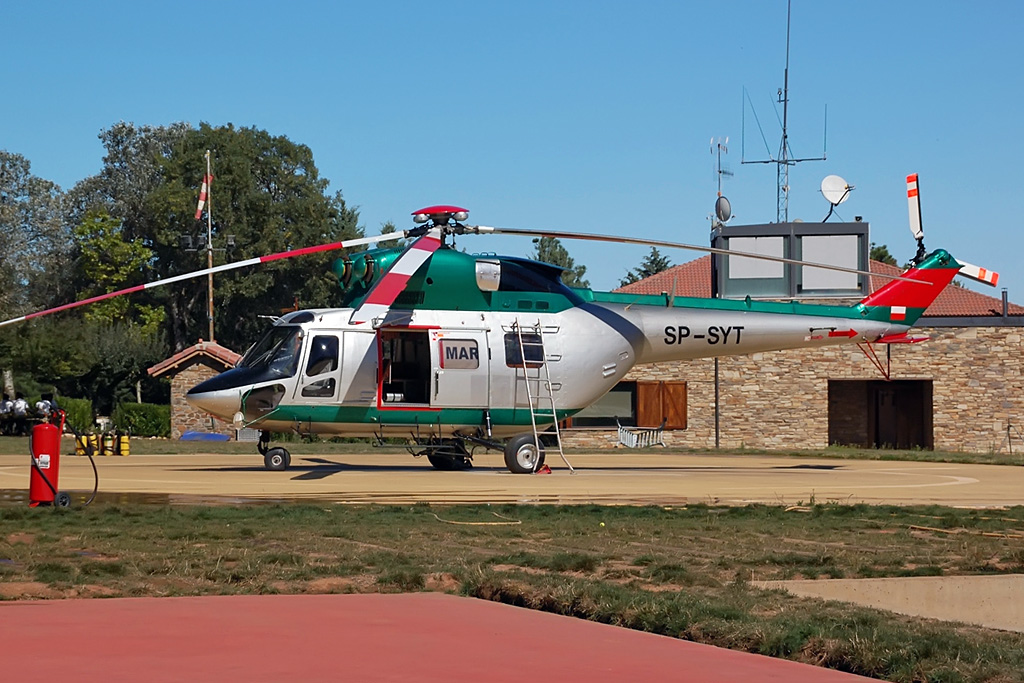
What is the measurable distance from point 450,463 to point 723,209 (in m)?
27.3

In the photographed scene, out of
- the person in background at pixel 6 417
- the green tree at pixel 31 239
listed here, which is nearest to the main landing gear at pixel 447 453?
the person in background at pixel 6 417

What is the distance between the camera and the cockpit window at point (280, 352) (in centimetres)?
2172

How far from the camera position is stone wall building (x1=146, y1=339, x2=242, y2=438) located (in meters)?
46.3

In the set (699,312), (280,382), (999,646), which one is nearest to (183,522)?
(999,646)

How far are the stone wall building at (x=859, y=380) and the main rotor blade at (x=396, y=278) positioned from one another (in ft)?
73.7

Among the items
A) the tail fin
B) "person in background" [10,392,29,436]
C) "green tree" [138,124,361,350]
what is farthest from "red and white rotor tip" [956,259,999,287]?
"green tree" [138,124,361,350]

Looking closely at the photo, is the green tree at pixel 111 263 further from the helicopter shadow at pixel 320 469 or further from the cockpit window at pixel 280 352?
the cockpit window at pixel 280 352

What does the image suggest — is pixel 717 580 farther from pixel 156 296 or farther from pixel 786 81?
pixel 156 296

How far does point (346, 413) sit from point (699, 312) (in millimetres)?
7217

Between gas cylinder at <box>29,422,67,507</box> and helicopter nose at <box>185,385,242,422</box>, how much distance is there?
7.96 meters

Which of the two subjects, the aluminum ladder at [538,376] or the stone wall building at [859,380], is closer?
the aluminum ladder at [538,376]

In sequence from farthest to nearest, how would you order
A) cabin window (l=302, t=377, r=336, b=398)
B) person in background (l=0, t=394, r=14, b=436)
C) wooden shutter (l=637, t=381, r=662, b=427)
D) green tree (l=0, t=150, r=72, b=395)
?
green tree (l=0, t=150, r=72, b=395)
person in background (l=0, t=394, r=14, b=436)
wooden shutter (l=637, t=381, r=662, b=427)
cabin window (l=302, t=377, r=336, b=398)

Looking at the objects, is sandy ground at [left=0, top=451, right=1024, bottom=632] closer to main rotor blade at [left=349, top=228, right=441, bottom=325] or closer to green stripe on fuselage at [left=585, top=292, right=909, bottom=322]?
main rotor blade at [left=349, top=228, right=441, bottom=325]

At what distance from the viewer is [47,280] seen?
91.4m
